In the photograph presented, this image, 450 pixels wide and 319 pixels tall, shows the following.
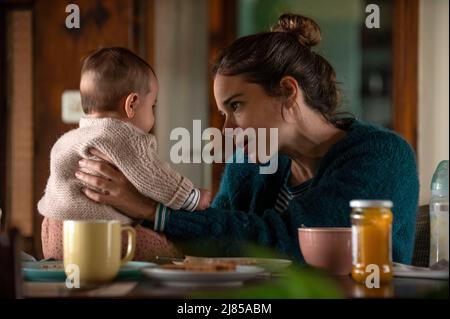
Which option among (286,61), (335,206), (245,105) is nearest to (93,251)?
(335,206)

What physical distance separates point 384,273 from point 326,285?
79 millimetres

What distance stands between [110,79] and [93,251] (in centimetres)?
55

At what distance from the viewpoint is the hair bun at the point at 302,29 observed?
1.43 m

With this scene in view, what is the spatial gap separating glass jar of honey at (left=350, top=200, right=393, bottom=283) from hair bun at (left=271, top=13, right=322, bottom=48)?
0.68 m

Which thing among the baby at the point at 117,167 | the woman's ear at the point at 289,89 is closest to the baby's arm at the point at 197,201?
the baby at the point at 117,167

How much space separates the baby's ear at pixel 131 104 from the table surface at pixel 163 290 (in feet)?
1.61

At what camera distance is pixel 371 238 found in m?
0.79

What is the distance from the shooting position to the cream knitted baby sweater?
1.15m

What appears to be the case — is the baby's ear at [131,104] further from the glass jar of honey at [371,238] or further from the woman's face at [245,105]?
the glass jar of honey at [371,238]

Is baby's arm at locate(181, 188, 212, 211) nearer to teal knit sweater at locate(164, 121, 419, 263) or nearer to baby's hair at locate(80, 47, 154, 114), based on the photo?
teal knit sweater at locate(164, 121, 419, 263)

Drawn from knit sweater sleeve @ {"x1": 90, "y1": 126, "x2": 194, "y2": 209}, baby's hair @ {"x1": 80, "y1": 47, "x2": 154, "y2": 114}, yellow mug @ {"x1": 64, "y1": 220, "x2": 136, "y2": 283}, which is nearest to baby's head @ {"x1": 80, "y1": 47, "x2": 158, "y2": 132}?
baby's hair @ {"x1": 80, "y1": 47, "x2": 154, "y2": 114}

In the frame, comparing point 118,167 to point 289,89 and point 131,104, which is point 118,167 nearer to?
point 131,104

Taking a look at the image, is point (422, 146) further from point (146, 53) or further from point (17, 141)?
point (17, 141)

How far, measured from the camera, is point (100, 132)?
1.17 metres
